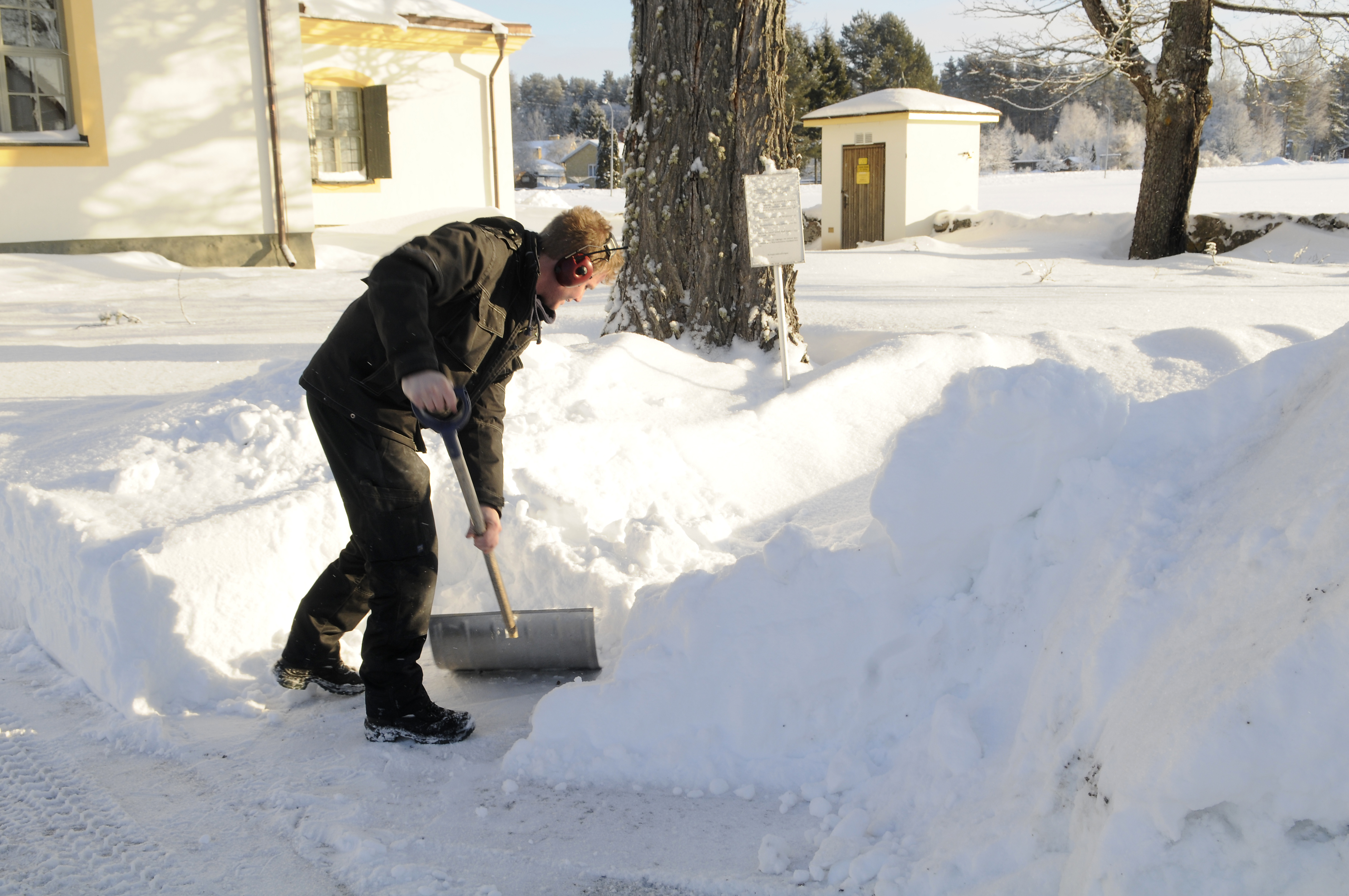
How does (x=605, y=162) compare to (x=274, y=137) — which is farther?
(x=605, y=162)

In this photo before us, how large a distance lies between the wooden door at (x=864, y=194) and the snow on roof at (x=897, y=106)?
2.12ft

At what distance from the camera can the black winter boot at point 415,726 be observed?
2619 millimetres

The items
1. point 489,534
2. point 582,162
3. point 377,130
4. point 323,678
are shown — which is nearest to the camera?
point 489,534

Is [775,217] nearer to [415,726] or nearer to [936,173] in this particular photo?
[415,726]

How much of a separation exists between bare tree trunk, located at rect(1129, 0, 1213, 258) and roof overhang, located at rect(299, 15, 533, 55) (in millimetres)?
8464

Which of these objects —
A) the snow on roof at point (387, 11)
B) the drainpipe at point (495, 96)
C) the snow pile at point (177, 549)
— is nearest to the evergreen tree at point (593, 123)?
the drainpipe at point (495, 96)

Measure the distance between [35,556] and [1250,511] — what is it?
3675mm

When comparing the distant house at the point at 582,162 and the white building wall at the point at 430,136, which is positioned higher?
the distant house at the point at 582,162

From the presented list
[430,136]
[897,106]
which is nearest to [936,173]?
[897,106]

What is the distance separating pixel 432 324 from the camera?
2.48 m

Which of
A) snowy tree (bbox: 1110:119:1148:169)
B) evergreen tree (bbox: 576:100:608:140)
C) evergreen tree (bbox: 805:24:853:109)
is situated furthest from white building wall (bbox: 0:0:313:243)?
snowy tree (bbox: 1110:119:1148:169)

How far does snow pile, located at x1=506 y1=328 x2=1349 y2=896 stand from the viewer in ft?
4.98

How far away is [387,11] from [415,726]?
12715 millimetres

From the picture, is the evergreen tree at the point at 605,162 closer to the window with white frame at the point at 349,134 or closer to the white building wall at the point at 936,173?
the white building wall at the point at 936,173
